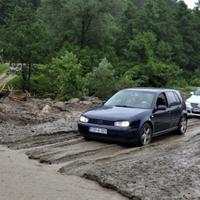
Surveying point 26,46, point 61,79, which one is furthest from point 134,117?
point 26,46

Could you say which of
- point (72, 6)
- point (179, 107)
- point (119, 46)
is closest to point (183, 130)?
point (179, 107)

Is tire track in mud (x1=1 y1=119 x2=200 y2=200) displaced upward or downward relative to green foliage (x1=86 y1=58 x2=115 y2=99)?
downward

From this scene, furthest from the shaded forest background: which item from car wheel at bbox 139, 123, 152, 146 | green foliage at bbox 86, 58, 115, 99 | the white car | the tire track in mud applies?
the tire track in mud

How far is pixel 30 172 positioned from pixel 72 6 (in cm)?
4665

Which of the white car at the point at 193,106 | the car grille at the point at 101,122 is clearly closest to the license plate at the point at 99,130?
the car grille at the point at 101,122

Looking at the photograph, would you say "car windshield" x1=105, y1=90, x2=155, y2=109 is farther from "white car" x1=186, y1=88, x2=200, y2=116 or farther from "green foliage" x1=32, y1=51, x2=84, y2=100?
"green foliage" x1=32, y1=51, x2=84, y2=100

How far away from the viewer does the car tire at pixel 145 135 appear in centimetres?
1208

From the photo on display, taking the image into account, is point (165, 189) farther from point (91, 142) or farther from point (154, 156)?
point (91, 142)

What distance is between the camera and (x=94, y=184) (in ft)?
27.5

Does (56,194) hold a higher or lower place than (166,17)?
lower

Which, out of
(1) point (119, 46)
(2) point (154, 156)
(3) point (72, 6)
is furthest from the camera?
(1) point (119, 46)

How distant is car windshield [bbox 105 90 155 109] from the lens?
13062 mm

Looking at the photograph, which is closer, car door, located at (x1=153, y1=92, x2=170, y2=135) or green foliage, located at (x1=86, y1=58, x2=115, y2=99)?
car door, located at (x1=153, y1=92, x2=170, y2=135)

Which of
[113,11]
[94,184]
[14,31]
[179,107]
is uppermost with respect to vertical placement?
[113,11]
